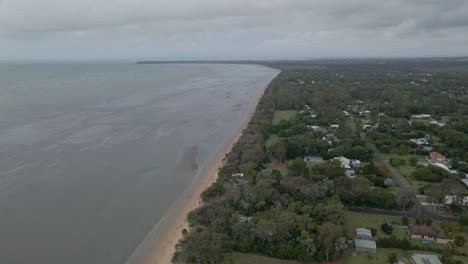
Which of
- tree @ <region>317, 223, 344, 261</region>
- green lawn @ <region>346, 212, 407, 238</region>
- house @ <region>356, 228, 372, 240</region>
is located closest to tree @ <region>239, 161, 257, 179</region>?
green lawn @ <region>346, 212, 407, 238</region>

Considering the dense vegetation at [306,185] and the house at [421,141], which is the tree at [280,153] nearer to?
the dense vegetation at [306,185]

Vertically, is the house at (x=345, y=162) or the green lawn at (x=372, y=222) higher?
the house at (x=345, y=162)

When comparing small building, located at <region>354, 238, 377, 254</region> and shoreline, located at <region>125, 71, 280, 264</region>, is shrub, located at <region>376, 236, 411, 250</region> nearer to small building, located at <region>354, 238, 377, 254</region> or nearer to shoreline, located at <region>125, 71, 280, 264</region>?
small building, located at <region>354, 238, 377, 254</region>

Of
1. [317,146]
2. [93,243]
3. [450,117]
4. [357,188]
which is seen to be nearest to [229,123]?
[317,146]

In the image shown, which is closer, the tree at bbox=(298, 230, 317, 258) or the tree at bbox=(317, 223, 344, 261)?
the tree at bbox=(317, 223, 344, 261)

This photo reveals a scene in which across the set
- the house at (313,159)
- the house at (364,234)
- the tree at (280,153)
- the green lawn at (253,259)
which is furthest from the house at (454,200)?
the tree at (280,153)

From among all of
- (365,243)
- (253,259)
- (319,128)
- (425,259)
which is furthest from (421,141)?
(253,259)
